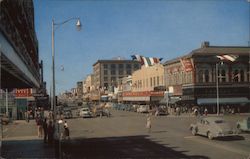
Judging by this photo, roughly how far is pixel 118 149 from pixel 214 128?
24.1ft

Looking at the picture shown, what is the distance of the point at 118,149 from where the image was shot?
24.6 metres

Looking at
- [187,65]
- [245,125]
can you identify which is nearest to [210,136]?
[245,125]

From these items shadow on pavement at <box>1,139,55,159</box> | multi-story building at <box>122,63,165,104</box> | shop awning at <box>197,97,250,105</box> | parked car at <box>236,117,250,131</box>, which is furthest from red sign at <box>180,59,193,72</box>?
shadow on pavement at <box>1,139,55,159</box>

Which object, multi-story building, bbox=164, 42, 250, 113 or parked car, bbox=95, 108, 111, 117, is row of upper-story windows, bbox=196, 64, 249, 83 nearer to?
multi-story building, bbox=164, 42, 250, 113

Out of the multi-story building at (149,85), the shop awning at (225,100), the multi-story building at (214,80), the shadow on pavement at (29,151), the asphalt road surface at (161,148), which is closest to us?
the asphalt road surface at (161,148)

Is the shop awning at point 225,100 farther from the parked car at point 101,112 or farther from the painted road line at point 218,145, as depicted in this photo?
the painted road line at point 218,145

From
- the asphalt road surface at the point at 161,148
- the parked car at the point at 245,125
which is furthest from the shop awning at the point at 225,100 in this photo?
the asphalt road surface at the point at 161,148

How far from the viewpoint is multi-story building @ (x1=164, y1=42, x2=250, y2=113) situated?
237ft

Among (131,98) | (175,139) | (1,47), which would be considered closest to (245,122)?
(175,139)

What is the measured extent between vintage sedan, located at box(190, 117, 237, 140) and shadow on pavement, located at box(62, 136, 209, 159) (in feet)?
12.8

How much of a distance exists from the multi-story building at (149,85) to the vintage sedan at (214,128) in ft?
187

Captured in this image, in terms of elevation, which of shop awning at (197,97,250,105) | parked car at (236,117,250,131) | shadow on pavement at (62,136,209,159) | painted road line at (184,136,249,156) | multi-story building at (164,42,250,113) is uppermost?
multi-story building at (164,42,250,113)

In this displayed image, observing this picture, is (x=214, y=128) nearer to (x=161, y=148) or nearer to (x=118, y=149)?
(x=161, y=148)

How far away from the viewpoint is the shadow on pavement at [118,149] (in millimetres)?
21516
